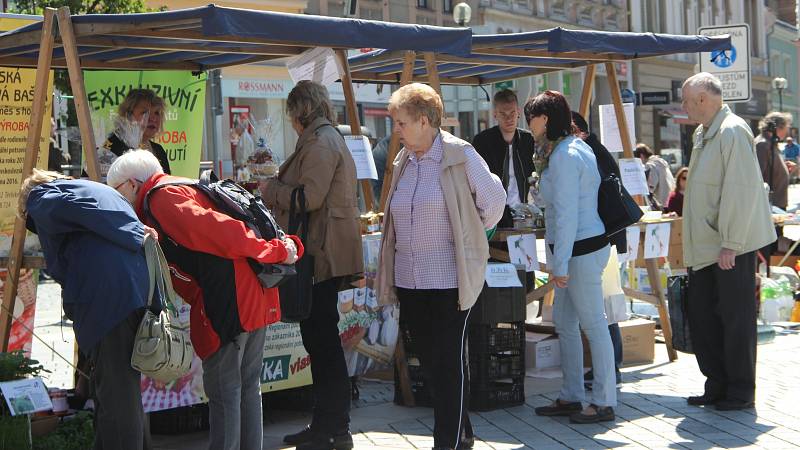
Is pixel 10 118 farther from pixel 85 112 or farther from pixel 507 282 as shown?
pixel 507 282

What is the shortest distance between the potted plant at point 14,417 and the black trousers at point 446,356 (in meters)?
1.92

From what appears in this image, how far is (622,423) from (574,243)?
3.55ft

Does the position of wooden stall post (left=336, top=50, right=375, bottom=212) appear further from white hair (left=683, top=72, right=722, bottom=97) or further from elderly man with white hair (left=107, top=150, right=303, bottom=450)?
elderly man with white hair (left=107, top=150, right=303, bottom=450)

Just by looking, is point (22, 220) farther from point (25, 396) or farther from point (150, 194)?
point (150, 194)

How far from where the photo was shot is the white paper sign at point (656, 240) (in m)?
8.64

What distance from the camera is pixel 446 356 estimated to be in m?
5.57

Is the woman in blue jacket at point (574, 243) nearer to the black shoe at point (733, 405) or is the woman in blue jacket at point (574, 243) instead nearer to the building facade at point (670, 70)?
the black shoe at point (733, 405)

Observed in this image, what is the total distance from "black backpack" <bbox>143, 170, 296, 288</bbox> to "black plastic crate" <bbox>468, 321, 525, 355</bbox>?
218 centimetres

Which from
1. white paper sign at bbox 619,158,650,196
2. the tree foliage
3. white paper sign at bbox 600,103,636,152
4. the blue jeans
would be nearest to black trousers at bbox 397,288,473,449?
the blue jeans

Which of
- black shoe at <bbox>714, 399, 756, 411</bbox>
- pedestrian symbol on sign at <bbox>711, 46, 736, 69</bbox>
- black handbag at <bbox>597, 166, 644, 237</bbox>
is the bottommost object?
black shoe at <bbox>714, 399, 756, 411</bbox>

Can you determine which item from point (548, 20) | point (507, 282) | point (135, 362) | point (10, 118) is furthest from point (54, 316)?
point (548, 20)

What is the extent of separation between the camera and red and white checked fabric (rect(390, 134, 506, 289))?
5.54 m

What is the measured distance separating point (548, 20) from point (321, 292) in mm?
28125

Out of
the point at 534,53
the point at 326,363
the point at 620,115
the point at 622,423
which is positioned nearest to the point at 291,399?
the point at 326,363
